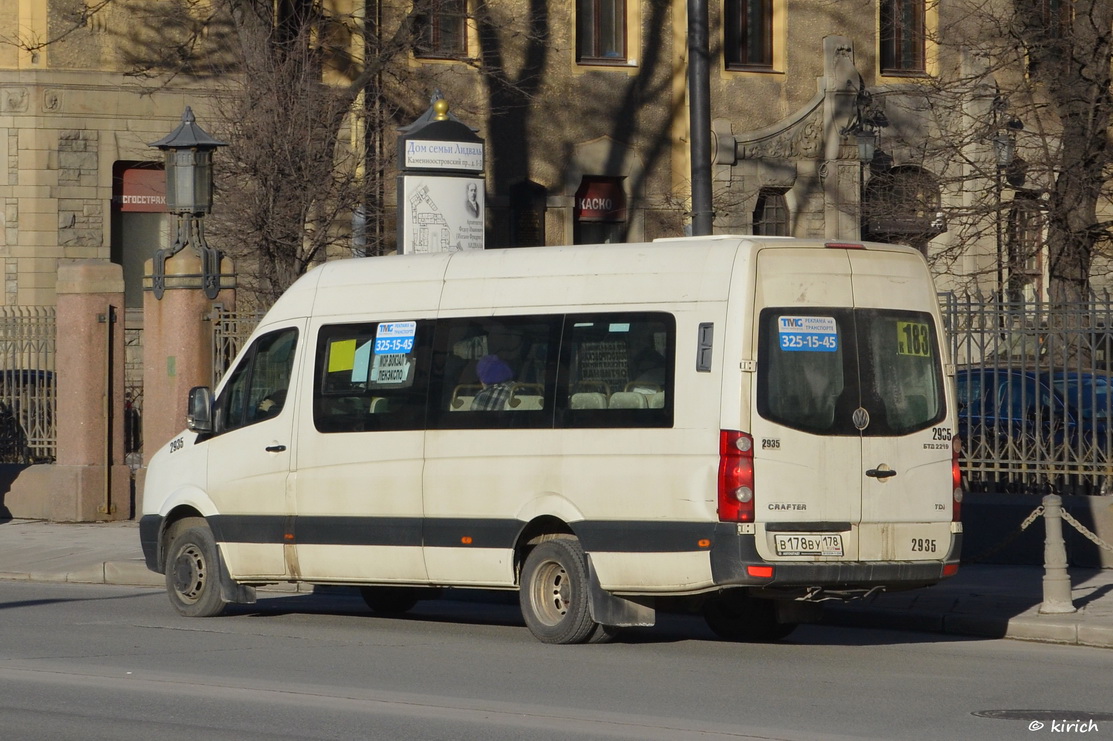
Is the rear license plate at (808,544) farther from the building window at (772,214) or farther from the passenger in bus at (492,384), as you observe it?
the building window at (772,214)

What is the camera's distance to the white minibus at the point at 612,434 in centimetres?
1062

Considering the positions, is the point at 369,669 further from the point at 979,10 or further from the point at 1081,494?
the point at 979,10

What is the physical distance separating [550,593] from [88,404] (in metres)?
10.8

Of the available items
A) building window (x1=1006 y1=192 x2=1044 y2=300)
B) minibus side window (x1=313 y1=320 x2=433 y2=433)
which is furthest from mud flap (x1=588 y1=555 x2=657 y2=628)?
building window (x1=1006 y1=192 x2=1044 y2=300)

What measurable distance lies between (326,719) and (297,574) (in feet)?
13.6

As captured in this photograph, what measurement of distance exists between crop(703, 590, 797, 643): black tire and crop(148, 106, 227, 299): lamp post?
31.3 feet

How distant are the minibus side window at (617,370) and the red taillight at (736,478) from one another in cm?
46

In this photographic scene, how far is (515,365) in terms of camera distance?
1165 cm

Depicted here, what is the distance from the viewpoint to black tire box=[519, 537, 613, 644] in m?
11.2

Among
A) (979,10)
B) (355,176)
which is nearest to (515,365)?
(979,10)

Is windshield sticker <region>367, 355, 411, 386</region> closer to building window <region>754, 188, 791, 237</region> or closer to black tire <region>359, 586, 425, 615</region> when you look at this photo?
black tire <region>359, 586, 425, 615</region>

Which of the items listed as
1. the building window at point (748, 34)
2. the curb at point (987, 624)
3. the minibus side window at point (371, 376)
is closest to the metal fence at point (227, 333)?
the minibus side window at point (371, 376)

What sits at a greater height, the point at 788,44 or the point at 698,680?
the point at 788,44

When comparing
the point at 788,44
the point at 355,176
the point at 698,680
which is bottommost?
the point at 698,680
